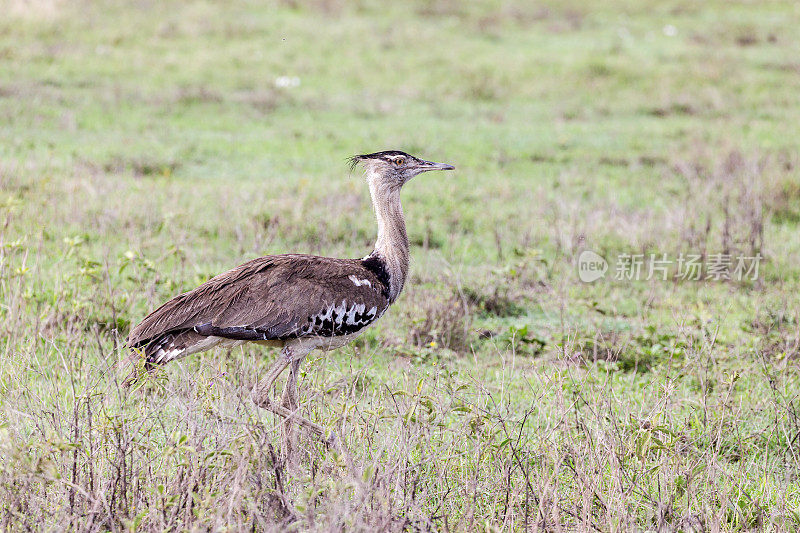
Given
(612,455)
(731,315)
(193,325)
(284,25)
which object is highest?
(284,25)

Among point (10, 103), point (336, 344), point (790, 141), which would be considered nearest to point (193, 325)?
point (336, 344)

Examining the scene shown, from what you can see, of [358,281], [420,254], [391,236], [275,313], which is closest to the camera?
[275,313]

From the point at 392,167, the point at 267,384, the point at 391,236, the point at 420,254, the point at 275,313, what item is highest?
the point at 392,167

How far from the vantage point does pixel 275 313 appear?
3.96m

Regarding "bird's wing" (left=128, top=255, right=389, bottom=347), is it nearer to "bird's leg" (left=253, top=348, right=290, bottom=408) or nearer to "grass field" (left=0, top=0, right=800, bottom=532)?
"bird's leg" (left=253, top=348, right=290, bottom=408)

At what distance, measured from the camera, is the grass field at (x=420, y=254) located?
3184 mm

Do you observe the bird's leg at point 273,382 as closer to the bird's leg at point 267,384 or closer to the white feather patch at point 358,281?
the bird's leg at point 267,384

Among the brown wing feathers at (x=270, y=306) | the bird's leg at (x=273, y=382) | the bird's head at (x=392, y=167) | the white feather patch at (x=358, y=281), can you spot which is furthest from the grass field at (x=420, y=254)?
the bird's head at (x=392, y=167)

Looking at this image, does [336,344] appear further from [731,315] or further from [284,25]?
[284,25]

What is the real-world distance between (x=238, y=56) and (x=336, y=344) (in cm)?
1107

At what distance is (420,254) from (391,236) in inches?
106

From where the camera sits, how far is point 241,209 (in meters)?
7.43

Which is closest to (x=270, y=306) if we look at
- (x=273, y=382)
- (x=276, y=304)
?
(x=276, y=304)

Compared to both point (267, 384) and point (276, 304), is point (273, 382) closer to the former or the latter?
point (267, 384)
